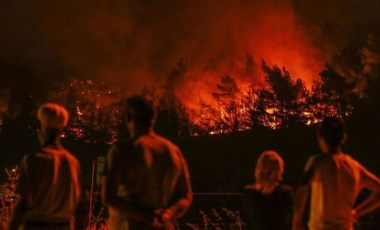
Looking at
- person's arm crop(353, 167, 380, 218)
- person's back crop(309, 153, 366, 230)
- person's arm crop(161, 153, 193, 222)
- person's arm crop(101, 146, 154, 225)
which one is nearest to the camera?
person's arm crop(101, 146, 154, 225)

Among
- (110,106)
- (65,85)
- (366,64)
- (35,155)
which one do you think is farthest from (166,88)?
(35,155)

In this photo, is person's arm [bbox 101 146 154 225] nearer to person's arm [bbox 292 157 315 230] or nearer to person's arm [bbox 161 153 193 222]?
person's arm [bbox 161 153 193 222]

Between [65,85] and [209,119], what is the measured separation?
13200 mm

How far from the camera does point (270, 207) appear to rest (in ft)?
14.2

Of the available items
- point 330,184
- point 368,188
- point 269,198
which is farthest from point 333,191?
point 269,198

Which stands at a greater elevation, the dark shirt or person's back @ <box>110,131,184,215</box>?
person's back @ <box>110,131,184,215</box>

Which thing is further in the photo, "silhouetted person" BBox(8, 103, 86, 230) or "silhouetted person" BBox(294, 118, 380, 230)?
"silhouetted person" BBox(294, 118, 380, 230)

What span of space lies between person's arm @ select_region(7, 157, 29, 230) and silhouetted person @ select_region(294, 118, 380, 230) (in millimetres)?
1860

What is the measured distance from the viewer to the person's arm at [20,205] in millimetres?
3391

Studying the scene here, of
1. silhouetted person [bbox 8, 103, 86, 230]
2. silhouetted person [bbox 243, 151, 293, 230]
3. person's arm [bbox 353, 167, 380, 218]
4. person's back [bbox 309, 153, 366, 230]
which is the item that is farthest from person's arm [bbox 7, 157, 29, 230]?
person's arm [bbox 353, 167, 380, 218]

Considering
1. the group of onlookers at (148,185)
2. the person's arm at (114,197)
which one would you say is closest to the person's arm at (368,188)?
the group of onlookers at (148,185)

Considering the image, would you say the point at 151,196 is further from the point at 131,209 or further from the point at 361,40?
the point at 361,40

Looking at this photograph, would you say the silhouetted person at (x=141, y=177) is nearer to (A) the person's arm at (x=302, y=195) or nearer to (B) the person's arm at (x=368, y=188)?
(A) the person's arm at (x=302, y=195)

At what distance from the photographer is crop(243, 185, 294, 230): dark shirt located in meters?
4.34
